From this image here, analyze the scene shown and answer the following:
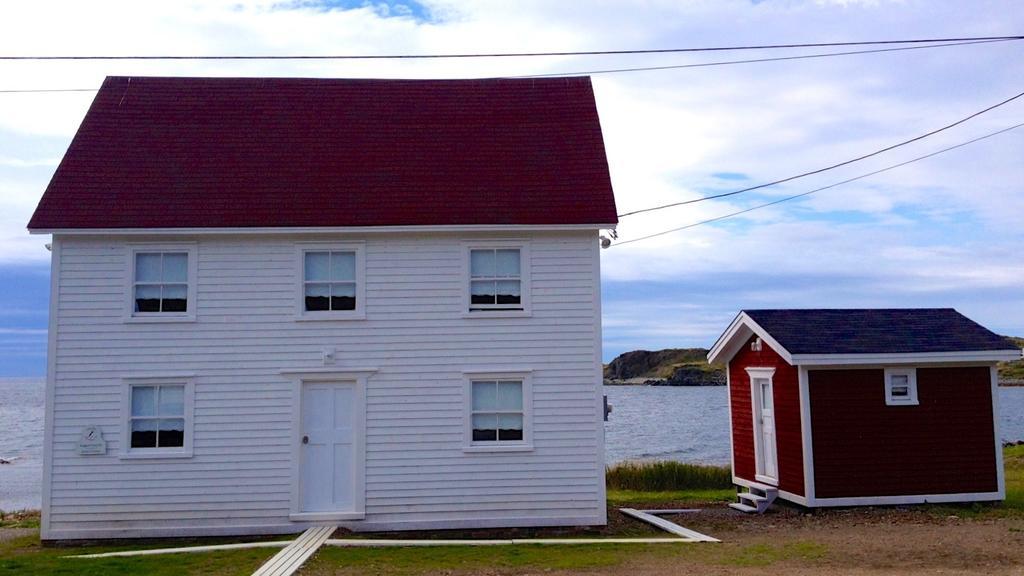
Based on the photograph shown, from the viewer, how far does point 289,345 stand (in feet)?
52.3

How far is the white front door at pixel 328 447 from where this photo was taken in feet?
51.8

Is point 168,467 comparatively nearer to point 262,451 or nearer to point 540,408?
point 262,451

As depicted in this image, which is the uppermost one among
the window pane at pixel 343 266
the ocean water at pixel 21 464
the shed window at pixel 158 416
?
the window pane at pixel 343 266

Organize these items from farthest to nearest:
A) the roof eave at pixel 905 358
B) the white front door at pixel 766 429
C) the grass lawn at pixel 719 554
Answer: the white front door at pixel 766 429 → the roof eave at pixel 905 358 → the grass lawn at pixel 719 554

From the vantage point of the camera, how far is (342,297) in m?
16.2

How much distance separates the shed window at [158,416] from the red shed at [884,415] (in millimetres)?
10734

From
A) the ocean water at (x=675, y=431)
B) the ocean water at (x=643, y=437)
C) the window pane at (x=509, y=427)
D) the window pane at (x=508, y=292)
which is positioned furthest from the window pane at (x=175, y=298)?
the ocean water at (x=675, y=431)

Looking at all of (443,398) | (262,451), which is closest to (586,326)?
(443,398)

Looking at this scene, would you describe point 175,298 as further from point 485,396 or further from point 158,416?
point 485,396

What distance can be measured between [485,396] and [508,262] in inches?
94.0

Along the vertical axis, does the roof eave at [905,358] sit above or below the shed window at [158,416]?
above

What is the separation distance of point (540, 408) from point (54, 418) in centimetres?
819

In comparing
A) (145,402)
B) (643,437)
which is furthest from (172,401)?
(643,437)

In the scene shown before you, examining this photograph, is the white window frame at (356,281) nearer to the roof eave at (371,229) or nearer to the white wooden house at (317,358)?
the white wooden house at (317,358)
